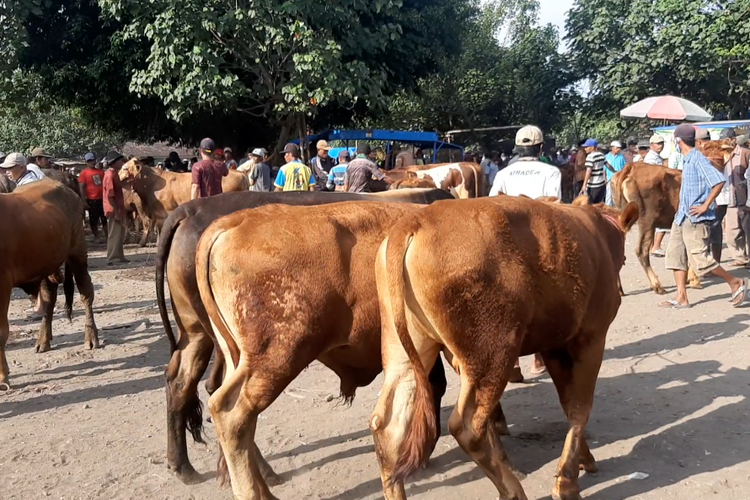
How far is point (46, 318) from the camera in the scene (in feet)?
24.4

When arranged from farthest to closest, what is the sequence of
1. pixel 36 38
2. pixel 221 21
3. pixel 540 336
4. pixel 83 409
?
1. pixel 36 38
2. pixel 221 21
3. pixel 83 409
4. pixel 540 336

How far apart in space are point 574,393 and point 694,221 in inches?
191

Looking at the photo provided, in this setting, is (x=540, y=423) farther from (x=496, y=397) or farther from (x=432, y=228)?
(x=432, y=228)

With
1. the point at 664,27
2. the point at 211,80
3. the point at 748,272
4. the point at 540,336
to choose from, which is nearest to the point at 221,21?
the point at 211,80

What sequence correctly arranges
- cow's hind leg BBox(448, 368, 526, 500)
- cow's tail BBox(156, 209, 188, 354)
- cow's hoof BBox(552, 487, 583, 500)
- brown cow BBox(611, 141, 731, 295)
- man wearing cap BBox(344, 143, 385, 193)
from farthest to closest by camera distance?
brown cow BBox(611, 141, 731, 295) < man wearing cap BBox(344, 143, 385, 193) < cow's tail BBox(156, 209, 188, 354) < cow's hoof BBox(552, 487, 583, 500) < cow's hind leg BBox(448, 368, 526, 500)

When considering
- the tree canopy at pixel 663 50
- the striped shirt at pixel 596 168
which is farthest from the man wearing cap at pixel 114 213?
the tree canopy at pixel 663 50

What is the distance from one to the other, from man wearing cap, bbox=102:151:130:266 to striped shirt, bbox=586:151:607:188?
27.7 feet

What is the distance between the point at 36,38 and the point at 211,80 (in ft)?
20.6

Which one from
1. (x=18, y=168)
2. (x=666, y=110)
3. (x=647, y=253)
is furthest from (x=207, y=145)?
(x=666, y=110)

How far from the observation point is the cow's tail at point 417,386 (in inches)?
133

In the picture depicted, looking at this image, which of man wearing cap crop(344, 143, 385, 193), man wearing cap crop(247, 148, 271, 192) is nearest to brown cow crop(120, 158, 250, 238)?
man wearing cap crop(247, 148, 271, 192)

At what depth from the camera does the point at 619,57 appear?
2678cm

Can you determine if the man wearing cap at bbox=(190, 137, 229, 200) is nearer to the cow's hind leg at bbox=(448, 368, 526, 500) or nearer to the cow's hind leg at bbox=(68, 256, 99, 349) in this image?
the cow's hind leg at bbox=(68, 256, 99, 349)

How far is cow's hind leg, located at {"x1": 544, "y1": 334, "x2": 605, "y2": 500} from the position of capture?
3.88 metres
